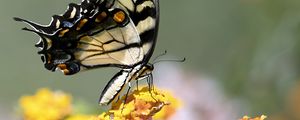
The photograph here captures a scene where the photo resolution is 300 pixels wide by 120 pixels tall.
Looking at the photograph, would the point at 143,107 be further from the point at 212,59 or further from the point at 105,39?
the point at 212,59

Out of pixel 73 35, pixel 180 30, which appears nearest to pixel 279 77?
pixel 73 35

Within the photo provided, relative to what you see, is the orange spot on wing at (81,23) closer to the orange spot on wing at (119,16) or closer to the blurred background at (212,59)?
the orange spot on wing at (119,16)

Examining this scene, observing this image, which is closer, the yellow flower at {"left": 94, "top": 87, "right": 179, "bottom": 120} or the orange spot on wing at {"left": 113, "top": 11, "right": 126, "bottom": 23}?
the yellow flower at {"left": 94, "top": 87, "right": 179, "bottom": 120}

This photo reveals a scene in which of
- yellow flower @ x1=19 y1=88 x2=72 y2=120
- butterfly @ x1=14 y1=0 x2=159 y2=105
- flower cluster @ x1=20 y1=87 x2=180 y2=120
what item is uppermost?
butterfly @ x1=14 y1=0 x2=159 y2=105

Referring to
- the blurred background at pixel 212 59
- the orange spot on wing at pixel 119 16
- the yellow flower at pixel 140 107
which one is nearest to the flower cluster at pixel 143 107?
the yellow flower at pixel 140 107

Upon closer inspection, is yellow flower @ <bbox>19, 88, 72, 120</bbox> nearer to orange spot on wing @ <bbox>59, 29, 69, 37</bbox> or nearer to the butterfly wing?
the butterfly wing

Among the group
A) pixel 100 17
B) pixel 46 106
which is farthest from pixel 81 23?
pixel 46 106

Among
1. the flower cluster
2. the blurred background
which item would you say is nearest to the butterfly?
the flower cluster

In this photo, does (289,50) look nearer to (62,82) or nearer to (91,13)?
(91,13)
